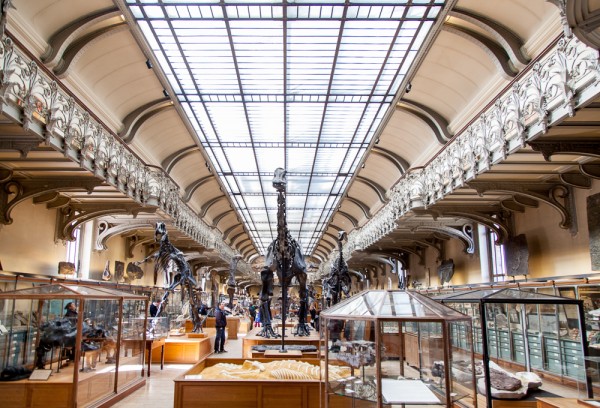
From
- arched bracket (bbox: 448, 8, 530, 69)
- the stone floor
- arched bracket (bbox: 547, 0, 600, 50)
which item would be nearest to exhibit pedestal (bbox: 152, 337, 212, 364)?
the stone floor

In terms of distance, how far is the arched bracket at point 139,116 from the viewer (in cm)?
1731

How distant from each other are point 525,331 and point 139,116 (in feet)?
45.5

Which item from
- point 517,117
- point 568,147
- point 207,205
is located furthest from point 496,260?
point 207,205

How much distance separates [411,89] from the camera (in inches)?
686

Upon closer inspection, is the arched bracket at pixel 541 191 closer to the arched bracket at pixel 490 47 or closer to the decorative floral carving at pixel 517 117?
the decorative floral carving at pixel 517 117

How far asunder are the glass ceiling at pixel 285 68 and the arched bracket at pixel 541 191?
188 inches

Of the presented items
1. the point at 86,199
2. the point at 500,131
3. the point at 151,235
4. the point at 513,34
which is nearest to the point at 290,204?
the point at 151,235

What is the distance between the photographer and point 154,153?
69.2 feet

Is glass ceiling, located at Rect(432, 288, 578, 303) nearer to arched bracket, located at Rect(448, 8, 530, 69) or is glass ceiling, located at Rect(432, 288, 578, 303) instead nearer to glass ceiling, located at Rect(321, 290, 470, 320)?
glass ceiling, located at Rect(321, 290, 470, 320)

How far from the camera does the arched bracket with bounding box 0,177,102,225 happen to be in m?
11.6

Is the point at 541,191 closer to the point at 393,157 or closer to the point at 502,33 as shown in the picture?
the point at 502,33

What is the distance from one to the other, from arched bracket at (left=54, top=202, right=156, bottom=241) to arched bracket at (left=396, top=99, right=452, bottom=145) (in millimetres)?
9977

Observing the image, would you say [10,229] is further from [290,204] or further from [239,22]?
[290,204]

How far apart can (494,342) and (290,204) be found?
2567cm
